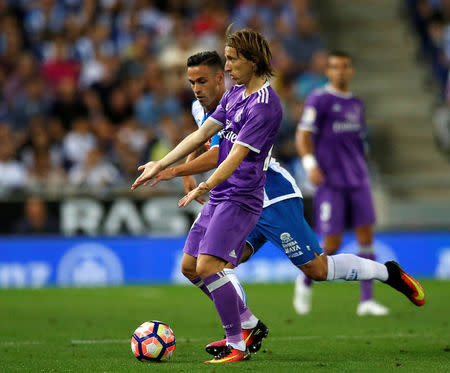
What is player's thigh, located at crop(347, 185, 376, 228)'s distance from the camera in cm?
1081

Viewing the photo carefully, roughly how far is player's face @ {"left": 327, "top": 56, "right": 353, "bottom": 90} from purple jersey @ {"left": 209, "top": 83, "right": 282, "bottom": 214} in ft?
13.0

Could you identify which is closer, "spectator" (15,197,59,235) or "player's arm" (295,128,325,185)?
"player's arm" (295,128,325,185)

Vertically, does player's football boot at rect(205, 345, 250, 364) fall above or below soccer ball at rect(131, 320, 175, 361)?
below

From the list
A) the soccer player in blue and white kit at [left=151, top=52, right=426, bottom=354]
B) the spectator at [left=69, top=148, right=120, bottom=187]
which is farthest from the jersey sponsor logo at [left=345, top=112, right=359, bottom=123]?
the spectator at [left=69, top=148, right=120, bottom=187]

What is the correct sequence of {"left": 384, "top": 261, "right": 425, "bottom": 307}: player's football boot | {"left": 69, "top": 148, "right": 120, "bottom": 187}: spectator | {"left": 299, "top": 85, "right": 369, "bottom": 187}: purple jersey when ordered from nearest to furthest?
{"left": 384, "top": 261, "right": 425, "bottom": 307}: player's football boot
{"left": 299, "top": 85, "right": 369, "bottom": 187}: purple jersey
{"left": 69, "top": 148, "right": 120, "bottom": 187}: spectator

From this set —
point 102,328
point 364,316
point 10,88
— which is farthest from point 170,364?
point 10,88

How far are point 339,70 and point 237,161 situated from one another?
4600 millimetres

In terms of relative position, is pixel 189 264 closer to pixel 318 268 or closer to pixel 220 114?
pixel 318 268

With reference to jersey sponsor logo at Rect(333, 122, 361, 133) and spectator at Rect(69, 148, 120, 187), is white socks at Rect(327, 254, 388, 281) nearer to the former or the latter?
jersey sponsor logo at Rect(333, 122, 361, 133)

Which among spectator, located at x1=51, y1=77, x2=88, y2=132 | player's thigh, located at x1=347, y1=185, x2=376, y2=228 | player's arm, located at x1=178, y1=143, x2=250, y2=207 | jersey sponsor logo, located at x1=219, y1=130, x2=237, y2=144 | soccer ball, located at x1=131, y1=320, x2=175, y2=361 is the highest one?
spectator, located at x1=51, y1=77, x2=88, y2=132

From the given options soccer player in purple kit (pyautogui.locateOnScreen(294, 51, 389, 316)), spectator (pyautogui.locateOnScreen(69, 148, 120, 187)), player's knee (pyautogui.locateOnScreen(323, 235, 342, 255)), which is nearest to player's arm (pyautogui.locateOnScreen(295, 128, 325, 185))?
soccer player in purple kit (pyautogui.locateOnScreen(294, 51, 389, 316))

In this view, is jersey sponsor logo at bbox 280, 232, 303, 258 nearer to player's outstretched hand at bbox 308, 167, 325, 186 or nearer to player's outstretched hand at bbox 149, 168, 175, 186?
player's outstretched hand at bbox 149, 168, 175, 186

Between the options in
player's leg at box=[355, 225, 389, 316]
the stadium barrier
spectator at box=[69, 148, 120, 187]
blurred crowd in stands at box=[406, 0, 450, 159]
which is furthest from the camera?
blurred crowd in stands at box=[406, 0, 450, 159]

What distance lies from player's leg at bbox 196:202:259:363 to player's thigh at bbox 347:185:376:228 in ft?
13.5
